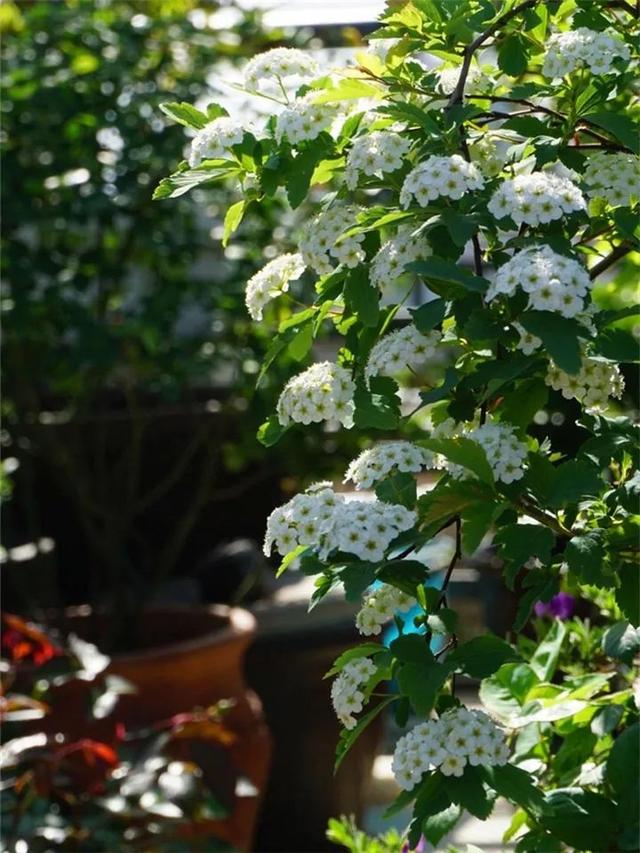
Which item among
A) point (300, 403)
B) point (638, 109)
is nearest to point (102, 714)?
point (300, 403)

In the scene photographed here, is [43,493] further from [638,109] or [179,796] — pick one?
[638,109]

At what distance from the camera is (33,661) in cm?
273

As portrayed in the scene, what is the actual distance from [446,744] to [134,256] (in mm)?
2219

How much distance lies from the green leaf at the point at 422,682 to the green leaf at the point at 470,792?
0.08m

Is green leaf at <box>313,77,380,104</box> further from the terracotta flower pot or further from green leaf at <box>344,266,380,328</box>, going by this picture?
the terracotta flower pot

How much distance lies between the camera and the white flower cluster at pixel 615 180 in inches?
44.6

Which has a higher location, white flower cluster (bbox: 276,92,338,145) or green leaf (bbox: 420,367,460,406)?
white flower cluster (bbox: 276,92,338,145)

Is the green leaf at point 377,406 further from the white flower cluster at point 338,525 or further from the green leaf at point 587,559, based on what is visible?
the green leaf at point 587,559

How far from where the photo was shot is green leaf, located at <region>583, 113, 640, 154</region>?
3.69 ft

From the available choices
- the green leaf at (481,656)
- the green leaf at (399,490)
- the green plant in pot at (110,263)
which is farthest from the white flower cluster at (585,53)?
the green plant in pot at (110,263)

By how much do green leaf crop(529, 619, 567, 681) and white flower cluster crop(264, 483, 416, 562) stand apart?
1.81 feet

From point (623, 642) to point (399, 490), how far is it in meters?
0.33

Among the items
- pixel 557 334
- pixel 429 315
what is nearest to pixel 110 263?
pixel 429 315

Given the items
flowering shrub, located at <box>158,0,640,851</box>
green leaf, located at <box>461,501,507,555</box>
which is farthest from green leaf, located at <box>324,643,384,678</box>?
green leaf, located at <box>461,501,507,555</box>
